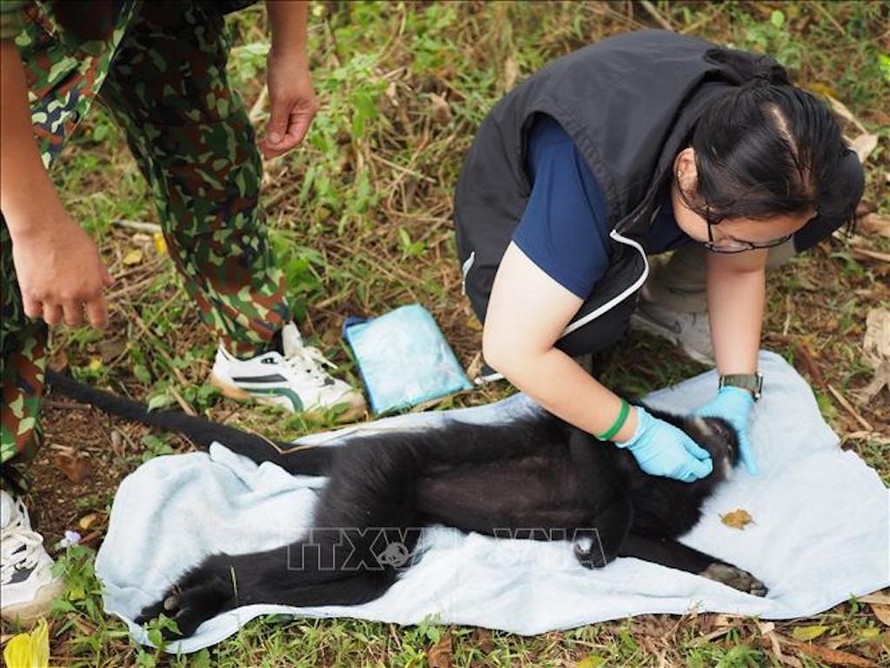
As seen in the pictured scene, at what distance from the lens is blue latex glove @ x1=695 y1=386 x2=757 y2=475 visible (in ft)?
8.25

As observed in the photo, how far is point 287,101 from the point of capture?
2.16 metres

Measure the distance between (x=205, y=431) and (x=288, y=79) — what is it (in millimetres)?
960

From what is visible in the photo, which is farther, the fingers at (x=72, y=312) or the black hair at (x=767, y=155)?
the black hair at (x=767, y=155)

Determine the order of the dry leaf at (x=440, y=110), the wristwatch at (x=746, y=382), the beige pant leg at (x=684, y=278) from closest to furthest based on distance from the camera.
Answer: the wristwatch at (x=746, y=382) < the beige pant leg at (x=684, y=278) < the dry leaf at (x=440, y=110)

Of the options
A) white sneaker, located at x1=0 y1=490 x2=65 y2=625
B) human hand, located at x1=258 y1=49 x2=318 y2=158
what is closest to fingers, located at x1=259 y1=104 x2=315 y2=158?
human hand, located at x1=258 y1=49 x2=318 y2=158

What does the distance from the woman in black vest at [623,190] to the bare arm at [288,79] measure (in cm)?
49

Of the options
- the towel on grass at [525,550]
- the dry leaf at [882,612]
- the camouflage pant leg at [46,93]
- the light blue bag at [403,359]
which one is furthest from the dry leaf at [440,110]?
the dry leaf at [882,612]

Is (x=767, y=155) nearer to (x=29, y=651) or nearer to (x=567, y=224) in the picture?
(x=567, y=224)

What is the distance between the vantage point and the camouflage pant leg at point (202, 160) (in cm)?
199

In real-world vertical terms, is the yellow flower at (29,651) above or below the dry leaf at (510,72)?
below

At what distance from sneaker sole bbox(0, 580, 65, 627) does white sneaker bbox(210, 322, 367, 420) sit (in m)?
0.70

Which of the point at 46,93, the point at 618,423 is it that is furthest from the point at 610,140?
the point at 46,93

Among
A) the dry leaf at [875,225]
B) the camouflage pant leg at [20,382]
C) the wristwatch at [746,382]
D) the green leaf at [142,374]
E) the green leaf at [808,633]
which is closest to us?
the camouflage pant leg at [20,382]

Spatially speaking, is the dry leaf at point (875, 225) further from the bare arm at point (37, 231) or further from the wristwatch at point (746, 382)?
the bare arm at point (37, 231)
